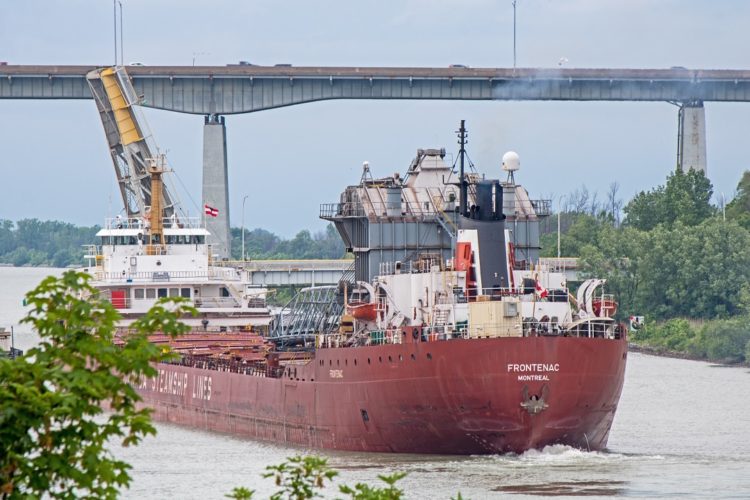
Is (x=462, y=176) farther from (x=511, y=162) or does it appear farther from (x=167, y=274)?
(x=167, y=274)

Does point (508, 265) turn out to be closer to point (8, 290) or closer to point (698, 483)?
point (698, 483)

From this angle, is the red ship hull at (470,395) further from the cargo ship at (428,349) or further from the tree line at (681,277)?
the tree line at (681,277)

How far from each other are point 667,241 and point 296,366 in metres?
47.3

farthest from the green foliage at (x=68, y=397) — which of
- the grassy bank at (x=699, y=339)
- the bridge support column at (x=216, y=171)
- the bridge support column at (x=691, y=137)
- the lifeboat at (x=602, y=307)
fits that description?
the bridge support column at (x=691, y=137)

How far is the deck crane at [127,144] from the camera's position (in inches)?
2749

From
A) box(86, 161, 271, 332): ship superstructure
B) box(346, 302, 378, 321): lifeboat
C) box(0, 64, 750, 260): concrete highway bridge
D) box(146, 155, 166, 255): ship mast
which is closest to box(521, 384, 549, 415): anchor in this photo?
box(346, 302, 378, 321): lifeboat

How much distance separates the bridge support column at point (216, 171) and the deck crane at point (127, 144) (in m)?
12.2

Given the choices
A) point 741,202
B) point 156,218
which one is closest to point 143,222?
point 156,218

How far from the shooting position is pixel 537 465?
35750mm

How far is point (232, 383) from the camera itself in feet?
164

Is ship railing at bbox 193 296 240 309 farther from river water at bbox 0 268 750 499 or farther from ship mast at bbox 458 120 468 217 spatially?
ship mast at bbox 458 120 468 217

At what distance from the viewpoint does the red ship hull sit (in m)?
36.3

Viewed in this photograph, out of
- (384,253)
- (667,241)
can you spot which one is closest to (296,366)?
(384,253)

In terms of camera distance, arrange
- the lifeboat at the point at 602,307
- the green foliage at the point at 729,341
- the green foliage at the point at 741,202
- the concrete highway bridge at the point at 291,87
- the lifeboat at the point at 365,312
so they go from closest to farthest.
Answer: the lifeboat at the point at 602,307 < the lifeboat at the point at 365,312 < the green foliage at the point at 729,341 < the concrete highway bridge at the point at 291,87 < the green foliage at the point at 741,202
